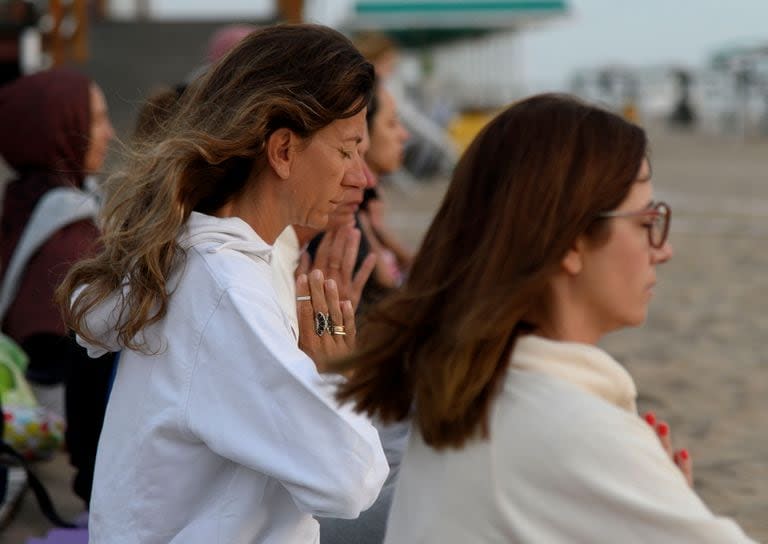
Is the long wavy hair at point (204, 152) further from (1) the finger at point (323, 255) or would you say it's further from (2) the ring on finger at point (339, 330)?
(1) the finger at point (323, 255)

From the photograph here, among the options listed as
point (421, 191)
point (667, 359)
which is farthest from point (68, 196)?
point (421, 191)

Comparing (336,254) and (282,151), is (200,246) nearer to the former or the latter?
(282,151)

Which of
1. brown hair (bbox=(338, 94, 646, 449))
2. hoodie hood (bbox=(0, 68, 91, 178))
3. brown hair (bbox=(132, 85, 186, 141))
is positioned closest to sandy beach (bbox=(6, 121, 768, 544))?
hoodie hood (bbox=(0, 68, 91, 178))

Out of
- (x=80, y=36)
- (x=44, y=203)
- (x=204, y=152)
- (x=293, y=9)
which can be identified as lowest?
(x=80, y=36)

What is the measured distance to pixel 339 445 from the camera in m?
1.96

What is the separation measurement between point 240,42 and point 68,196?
235 cm

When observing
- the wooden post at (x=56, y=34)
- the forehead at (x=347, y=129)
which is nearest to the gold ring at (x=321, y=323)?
the forehead at (x=347, y=129)

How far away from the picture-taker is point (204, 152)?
2109 millimetres

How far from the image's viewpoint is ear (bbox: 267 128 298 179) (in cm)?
223

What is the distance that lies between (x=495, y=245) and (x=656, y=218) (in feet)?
0.72

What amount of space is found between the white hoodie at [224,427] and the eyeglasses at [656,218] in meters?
0.53

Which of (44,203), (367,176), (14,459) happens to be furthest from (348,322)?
(44,203)

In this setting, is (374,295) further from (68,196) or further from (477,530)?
(477,530)

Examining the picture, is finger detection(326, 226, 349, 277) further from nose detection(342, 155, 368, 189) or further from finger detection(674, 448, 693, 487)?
finger detection(674, 448, 693, 487)
